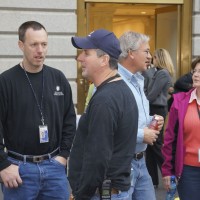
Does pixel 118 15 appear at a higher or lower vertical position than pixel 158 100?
higher

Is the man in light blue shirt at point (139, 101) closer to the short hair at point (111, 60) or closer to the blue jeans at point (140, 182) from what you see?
the blue jeans at point (140, 182)

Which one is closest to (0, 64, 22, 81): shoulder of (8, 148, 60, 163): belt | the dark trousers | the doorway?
(8, 148, 60, 163): belt

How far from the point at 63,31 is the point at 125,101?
681 cm

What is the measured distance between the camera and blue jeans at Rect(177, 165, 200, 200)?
4.68 metres

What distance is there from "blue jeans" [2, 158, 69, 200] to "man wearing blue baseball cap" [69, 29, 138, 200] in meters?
0.79

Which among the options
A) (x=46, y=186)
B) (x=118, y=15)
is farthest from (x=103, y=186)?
(x=118, y=15)

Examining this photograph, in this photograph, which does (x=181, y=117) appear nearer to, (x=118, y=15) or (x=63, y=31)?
(x=63, y=31)

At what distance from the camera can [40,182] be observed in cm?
412

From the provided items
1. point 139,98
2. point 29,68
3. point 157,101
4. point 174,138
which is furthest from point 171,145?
point 157,101

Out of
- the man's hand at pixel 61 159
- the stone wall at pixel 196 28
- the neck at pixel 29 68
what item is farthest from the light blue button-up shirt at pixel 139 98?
the stone wall at pixel 196 28

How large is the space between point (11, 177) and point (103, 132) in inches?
44.4

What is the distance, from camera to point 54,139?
4250 millimetres

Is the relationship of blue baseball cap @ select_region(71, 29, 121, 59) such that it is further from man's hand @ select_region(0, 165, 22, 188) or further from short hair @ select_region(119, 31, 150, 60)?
man's hand @ select_region(0, 165, 22, 188)

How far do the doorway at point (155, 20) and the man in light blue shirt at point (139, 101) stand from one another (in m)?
5.73
